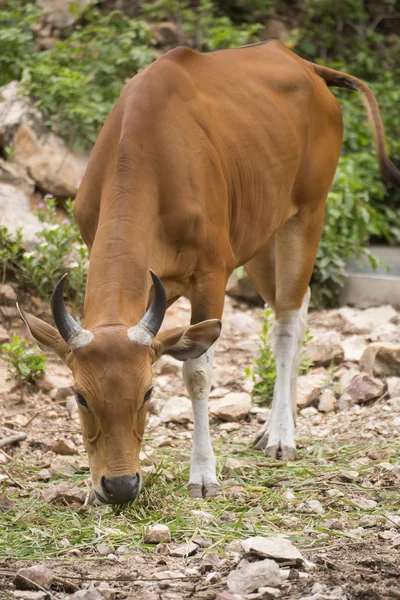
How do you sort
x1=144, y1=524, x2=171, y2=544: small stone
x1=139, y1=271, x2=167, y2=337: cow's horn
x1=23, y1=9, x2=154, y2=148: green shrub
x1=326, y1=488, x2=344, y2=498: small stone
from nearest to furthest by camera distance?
x1=144, y1=524, x2=171, y2=544: small stone
x1=139, y1=271, x2=167, y2=337: cow's horn
x1=326, y1=488, x2=344, y2=498: small stone
x1=23, y1=9, x2=154, y2=148: green shrub

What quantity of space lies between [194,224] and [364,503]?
1.57 metres

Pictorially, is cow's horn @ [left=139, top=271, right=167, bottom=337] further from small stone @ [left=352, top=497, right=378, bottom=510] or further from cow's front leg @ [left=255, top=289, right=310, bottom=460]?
cow's front leg @ [left=255, top=289, right=310, bottom=460]

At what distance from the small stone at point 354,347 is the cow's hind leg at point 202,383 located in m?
2.54

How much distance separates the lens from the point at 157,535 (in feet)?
13.1

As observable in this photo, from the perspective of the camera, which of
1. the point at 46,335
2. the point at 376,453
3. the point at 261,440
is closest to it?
the point at 46,335

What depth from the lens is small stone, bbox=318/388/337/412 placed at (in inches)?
250

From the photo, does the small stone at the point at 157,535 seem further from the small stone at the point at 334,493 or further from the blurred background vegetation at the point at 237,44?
the blurred background vegetation at the point at 237,44

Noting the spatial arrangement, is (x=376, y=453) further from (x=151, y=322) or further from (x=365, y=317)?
(x=365, y=317)

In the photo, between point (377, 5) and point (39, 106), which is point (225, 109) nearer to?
point (39, 106)

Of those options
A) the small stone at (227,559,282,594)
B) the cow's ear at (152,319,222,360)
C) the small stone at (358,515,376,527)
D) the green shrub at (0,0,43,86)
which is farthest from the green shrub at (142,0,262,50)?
the small stone at (227,559,282,594)

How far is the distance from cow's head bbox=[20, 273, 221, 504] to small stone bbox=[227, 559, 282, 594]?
27.9 inches

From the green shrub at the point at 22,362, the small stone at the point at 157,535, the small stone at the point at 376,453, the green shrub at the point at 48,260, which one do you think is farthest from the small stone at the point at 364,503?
the green shrub at the point at 48,260

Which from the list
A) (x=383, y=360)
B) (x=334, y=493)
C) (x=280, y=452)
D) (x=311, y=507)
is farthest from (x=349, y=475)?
(x=383, y=360)

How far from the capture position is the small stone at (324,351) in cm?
715
